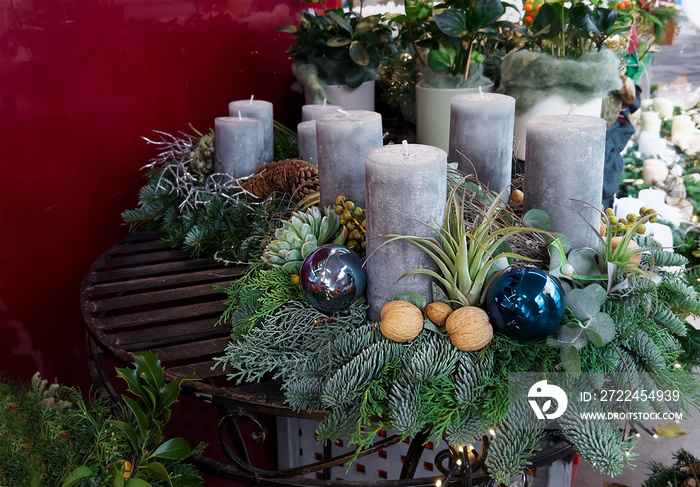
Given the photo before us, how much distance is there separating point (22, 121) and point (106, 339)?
0.46 meters

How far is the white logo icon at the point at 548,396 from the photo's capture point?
0.57 meters

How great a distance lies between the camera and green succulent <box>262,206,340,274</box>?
0.73 meters

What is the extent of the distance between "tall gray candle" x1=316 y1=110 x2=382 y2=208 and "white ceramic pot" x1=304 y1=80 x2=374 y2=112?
591 millimetres

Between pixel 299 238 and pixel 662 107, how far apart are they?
1.83 meters

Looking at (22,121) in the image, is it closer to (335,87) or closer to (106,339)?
(106,339)

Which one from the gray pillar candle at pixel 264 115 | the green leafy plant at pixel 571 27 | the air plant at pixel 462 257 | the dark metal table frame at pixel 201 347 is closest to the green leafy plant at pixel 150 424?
the dark metal table frame at pixel 201 347

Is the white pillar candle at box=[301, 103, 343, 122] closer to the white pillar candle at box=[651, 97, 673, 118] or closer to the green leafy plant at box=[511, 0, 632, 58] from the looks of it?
the green leafy plant at box=[511, 0, 632, 58]

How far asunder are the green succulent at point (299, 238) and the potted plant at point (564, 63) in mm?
488

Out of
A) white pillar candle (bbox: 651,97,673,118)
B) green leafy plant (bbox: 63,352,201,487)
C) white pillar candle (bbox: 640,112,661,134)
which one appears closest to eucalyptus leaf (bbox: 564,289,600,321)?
green leafy plant (bbox: 63,352,201,487)

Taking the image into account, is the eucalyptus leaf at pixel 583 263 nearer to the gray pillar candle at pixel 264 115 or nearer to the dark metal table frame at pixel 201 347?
the dark metal table frame at pixel 201 347

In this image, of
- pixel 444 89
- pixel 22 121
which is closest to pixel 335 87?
pixel 444 89

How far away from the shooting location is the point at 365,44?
1.31 metres

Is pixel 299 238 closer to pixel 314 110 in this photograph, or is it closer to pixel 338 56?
pixel 314 110

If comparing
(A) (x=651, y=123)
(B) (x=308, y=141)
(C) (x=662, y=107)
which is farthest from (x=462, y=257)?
(C) (x=662, y=107)
